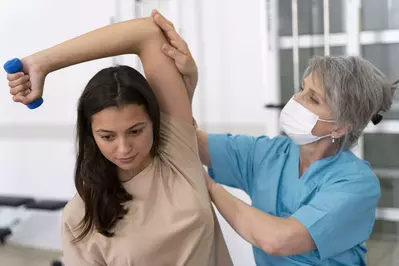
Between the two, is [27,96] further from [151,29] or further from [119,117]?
[151,29]

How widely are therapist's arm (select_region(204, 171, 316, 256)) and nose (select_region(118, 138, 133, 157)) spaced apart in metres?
A: 0.29

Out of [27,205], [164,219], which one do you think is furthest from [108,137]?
[27,205]

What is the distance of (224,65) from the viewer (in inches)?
105

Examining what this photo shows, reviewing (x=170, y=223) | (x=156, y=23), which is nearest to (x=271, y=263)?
(x=170, y=223)

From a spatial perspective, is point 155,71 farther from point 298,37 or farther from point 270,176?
point 298,37

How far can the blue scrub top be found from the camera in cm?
122

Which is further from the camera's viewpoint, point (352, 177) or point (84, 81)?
point (84, 81)

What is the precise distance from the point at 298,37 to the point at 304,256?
1.46 m

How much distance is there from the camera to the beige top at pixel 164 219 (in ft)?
3.77

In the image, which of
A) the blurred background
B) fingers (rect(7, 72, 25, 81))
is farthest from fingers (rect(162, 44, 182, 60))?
the blurred background

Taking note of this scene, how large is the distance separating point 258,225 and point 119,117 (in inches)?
18.2

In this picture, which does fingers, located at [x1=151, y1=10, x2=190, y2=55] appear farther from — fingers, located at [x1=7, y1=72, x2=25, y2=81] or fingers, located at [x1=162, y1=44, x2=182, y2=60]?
fingers, located at [x1=7, y1=72, x2=25, y2=81]

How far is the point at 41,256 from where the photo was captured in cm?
342

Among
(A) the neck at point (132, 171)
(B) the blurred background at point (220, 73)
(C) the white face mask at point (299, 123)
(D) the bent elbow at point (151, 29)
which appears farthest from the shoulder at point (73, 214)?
(B) the blurred background at point (220, 73)
